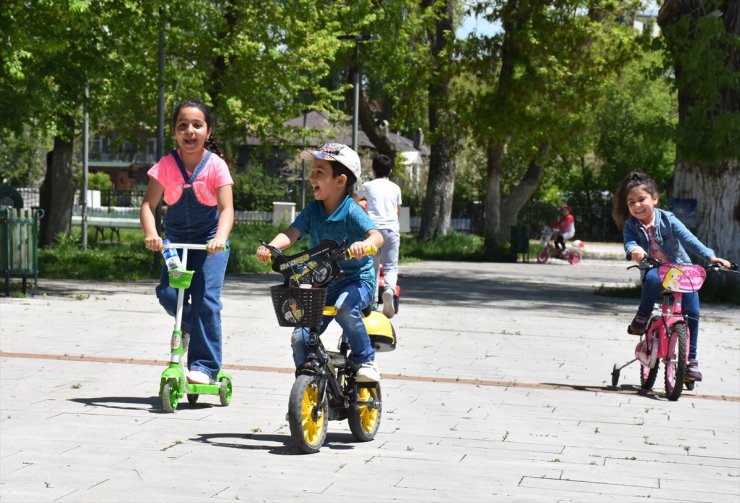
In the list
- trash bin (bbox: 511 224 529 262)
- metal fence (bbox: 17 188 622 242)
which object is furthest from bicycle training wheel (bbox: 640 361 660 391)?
metal fence (bbox: 17 188 622 242)

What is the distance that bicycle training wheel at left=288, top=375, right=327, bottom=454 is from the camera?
253 inches

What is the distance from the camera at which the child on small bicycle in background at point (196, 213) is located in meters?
7.93

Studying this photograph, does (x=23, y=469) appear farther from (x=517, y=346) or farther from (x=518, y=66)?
(x=518, y=66)

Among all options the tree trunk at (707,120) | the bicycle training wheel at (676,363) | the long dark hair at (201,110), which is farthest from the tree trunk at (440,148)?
the long dark hair at (201,110)

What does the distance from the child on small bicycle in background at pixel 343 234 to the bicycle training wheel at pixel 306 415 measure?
0.76 ft

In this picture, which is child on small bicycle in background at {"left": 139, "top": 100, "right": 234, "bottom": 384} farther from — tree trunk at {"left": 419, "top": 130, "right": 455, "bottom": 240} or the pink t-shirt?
tree trunk at {"left": 419, "top": 130, "right": 455, "bottom": 240}

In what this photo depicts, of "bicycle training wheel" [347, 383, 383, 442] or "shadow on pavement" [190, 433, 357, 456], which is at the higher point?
"bicycle training wheel" [347, 383, 383, 442]

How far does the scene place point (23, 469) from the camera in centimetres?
610

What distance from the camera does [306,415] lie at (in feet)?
21.6

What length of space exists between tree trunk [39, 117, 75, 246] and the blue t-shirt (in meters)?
23.6

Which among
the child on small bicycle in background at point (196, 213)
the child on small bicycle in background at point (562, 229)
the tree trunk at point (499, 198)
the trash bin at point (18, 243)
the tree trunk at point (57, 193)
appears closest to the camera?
the child on small bicycle in background at point (196, 213)

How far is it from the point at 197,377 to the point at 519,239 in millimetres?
27280

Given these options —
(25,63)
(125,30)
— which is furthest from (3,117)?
(125,30)

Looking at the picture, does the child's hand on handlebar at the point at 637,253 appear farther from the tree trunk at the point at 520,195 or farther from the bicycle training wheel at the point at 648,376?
the tree trunk at the point at 520,195
